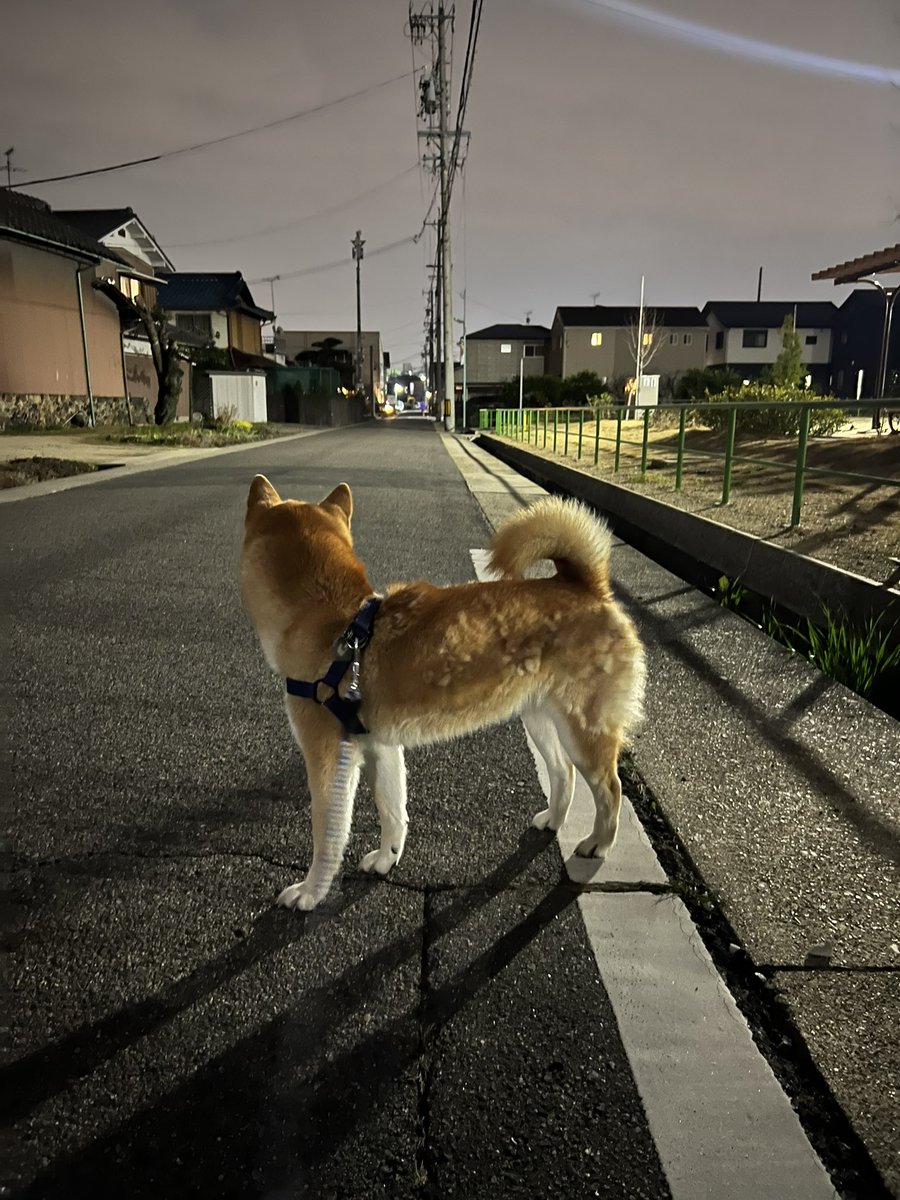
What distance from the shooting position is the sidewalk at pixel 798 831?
169cm

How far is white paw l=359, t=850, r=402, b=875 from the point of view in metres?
2.35

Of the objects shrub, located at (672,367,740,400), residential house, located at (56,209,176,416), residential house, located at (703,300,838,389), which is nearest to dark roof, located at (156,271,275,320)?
residential house, located at (56,209,176,416)

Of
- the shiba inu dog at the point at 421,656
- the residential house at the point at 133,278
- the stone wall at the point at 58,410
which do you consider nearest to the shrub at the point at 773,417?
the shiba inu dog at the point at 421,656

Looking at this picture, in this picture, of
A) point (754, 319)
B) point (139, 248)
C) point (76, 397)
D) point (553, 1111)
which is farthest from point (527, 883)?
point (754, 319)

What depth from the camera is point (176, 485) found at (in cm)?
1212

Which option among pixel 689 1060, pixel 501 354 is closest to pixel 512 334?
pixel 501 354

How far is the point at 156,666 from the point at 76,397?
90.7 ft

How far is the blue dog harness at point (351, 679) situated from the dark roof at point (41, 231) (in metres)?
27.0

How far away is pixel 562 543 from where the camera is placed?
2398 mm

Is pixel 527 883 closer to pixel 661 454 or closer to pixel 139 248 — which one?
pixel 661 454

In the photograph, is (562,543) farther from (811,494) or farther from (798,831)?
(811,494)

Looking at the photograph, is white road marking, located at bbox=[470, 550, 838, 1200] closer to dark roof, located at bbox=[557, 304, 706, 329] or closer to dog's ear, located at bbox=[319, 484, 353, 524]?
dog's ear, located at bbox=[319, 484, 353, 524]

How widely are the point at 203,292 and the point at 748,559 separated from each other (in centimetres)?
4797

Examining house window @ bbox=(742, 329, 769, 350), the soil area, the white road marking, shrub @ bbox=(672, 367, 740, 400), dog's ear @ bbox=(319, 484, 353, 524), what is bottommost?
the white road marking
